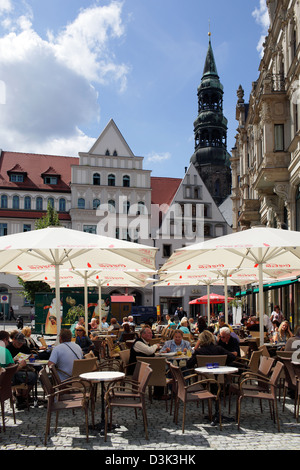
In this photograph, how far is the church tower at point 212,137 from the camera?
77562 mm

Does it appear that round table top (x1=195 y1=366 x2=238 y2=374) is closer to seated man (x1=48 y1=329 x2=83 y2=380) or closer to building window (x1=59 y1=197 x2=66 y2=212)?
seated man (x1=48 y1=329 x2=83 y2=380)

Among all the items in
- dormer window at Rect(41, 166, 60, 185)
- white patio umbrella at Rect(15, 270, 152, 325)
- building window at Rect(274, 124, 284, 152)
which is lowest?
white patio umbrella at Rect(15, 270, 152, 325)

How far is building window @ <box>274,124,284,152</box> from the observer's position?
1049 inches

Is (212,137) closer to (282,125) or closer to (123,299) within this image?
(123,299)

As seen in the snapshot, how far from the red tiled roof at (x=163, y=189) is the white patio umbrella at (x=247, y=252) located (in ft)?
148

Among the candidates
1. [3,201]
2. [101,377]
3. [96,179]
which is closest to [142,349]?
[101,377]

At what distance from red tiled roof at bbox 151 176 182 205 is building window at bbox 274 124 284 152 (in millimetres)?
33506

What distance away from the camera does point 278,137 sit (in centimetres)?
2680

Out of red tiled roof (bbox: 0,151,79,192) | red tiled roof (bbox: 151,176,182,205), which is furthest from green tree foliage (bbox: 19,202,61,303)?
red tiled roof (bbox: 151,176,182,205)

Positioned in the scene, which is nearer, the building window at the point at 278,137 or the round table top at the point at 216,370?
the round table top at the point at 216,370

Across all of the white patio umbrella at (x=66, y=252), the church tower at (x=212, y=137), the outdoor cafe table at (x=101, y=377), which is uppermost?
the church tower at (x=212, y=137)

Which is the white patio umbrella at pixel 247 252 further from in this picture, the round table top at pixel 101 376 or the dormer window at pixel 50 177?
the dormer window at pixel 50 177

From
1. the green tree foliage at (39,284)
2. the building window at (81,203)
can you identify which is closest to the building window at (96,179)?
the building window at (81,203)
